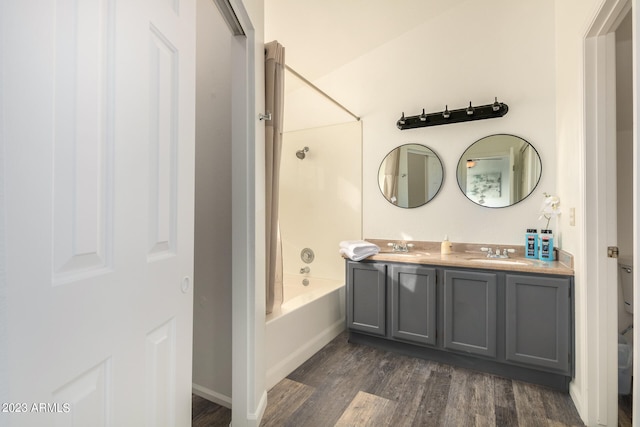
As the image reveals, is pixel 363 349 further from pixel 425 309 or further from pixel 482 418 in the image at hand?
pixel 482 418

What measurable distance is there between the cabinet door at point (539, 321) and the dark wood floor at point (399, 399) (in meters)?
0.23

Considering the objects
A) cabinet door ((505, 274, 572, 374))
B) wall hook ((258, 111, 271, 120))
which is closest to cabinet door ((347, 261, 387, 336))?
cabinet door ((505, 274, 572, 374))

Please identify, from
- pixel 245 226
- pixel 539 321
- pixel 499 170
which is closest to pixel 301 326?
pixel 245 226

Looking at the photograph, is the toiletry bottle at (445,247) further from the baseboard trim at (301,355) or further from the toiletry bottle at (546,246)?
the baseboard trim at (301,355)

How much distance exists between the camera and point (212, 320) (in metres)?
1.87

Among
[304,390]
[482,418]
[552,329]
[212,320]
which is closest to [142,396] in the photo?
[212,320]

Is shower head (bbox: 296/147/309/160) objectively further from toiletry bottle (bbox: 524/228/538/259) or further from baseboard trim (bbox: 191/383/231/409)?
baseboard trim (bbox: 191/383/231/409)

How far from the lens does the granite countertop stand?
2082 mm

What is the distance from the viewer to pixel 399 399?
1929mm

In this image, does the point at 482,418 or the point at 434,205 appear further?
the point at 434,205

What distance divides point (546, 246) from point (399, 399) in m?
1.62

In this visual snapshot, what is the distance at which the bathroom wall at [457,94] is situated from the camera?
→ 8.29ft

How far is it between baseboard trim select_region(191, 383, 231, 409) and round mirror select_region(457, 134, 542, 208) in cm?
250

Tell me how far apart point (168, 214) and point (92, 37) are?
0.46 meters
